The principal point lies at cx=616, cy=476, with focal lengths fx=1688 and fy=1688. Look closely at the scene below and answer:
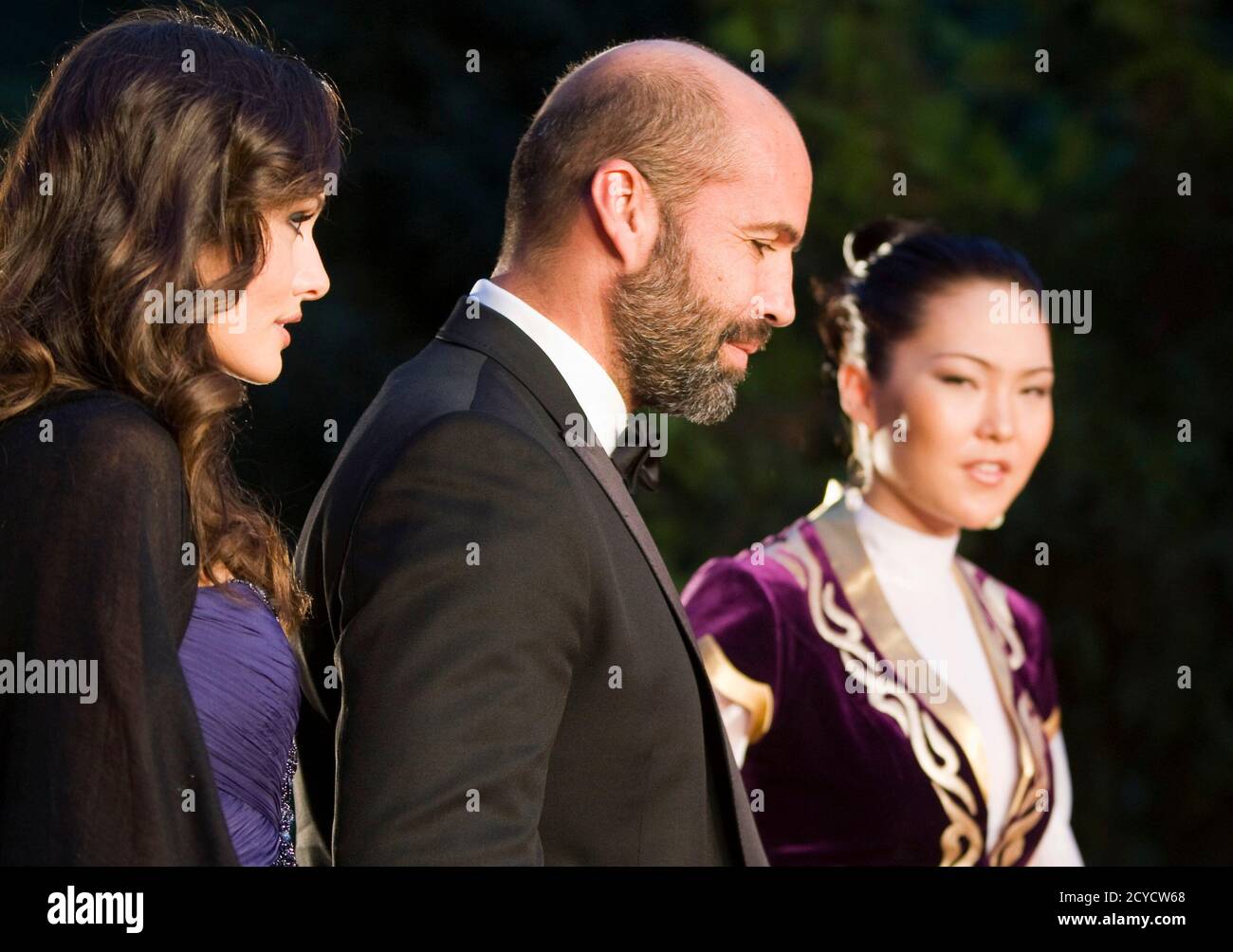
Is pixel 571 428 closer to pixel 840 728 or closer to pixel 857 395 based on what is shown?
pixel 840 728

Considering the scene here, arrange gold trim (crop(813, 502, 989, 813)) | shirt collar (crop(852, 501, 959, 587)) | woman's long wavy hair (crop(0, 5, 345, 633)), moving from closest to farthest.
Result: 1. woman's long wavy hair (crop(0, 5, 345, 633))
2. gold trim (crop(813, 502, 989, 813))
3. shirt collar (crop(852, 501, 959, 587))

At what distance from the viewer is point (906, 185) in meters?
4.86

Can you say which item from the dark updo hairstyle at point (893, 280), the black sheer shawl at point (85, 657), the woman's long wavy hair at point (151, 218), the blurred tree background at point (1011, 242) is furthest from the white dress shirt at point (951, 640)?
the black sheer shawl at point (85, 657)

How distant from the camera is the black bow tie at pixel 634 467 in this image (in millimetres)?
2088

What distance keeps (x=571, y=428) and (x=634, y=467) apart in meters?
0.33

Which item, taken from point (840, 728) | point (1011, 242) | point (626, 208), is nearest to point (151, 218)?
point (626, 208)

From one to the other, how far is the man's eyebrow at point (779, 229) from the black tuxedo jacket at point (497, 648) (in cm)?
33

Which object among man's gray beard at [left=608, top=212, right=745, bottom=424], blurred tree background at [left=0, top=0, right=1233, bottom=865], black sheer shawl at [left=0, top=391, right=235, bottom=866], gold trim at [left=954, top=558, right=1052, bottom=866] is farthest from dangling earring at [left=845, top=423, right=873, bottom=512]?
black sheer shawl at [left=0, top=391, right=235, bottom=866]

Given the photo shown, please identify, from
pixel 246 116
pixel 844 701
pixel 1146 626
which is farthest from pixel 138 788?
pixel 1146 626

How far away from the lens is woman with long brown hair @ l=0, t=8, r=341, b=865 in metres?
1.43

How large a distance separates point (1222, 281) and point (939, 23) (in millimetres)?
1147

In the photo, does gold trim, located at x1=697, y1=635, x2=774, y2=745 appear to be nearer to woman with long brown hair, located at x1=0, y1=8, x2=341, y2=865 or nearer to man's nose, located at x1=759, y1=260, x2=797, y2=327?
man's nose, located at x1=759, y1=260, x2=797, y2=327

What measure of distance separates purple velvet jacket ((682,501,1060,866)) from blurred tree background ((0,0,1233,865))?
1577mm
